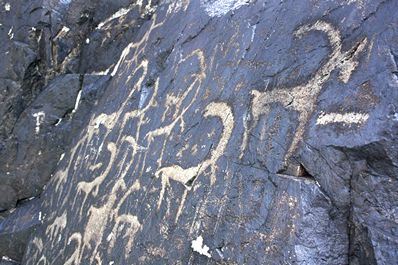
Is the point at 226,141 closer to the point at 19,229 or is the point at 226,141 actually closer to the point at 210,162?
the point at 210,162

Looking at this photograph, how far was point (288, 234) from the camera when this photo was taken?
5.10ft

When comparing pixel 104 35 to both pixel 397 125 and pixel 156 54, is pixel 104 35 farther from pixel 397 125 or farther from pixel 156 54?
pixel 397 125

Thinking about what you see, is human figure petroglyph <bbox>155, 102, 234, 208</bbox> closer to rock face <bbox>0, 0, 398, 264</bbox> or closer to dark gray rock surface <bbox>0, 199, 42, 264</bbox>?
rock face <bbox>0, 0, 398, 264</bbox>

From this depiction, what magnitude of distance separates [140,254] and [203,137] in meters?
0.62

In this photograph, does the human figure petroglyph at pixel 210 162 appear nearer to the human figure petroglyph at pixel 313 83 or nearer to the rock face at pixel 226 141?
the rock face at pixel 226 141

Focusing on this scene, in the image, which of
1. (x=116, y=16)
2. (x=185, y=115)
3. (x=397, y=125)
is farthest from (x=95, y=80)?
(x=397, y=125)

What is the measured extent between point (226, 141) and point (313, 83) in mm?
464

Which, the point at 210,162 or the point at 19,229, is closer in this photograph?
the point at 210,162

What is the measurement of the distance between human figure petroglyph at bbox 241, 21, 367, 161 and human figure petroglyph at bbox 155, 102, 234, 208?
0.22 meters

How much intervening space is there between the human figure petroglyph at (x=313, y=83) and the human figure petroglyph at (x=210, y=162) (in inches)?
8.6

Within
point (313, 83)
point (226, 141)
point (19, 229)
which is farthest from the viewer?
point (19, 229)

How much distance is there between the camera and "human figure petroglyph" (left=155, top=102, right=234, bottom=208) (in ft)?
6.55

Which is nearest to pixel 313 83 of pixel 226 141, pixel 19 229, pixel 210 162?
pixel 226 141

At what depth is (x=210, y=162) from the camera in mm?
2023
